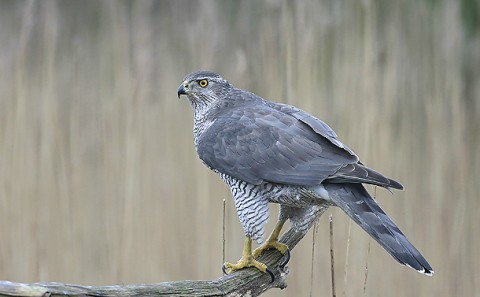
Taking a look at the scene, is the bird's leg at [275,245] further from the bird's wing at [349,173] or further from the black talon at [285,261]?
the bird's wing at [349,173]

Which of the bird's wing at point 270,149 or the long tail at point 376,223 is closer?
the long tail at point 376,223

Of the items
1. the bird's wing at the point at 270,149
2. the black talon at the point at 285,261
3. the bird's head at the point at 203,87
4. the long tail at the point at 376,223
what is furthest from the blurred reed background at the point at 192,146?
the long tail at the point at 376,223

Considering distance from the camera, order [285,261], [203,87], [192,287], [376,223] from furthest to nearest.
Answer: [203,87] < [285,261] < [376,223] < [192,287]

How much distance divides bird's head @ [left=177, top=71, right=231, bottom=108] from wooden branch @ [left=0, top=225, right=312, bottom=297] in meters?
0.60

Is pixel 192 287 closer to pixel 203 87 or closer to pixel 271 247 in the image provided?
pixel 271 247

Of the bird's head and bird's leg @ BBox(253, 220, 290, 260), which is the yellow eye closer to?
the bird's head

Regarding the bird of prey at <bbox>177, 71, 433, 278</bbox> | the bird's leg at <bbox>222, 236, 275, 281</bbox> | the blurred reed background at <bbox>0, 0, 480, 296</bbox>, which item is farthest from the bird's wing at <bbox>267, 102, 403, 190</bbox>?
the blurred reed background at <bbox>0, 0, 480, 296</bbox>

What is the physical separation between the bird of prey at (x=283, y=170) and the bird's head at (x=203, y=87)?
0.29 feet

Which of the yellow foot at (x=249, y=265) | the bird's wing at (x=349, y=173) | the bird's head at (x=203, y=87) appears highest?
the bird's head at (x=203, y=87)

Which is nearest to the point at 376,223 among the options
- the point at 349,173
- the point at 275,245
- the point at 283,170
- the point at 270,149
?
the point at 349,173

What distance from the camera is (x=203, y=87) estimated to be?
3.03 m

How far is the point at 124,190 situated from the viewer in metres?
3.54

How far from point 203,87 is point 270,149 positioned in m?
0.54

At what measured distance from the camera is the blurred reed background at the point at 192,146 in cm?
344
